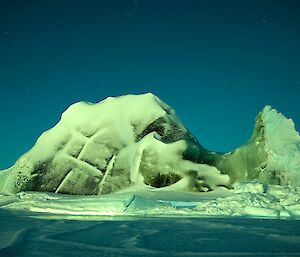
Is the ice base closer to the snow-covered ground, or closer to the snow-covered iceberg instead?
the snow-covered ground

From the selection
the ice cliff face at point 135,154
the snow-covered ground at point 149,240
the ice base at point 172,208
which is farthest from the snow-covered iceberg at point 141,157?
the snow-covered ground at point 149,240

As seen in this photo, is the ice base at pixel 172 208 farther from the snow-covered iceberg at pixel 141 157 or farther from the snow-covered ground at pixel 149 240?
the snow-covered iceberg at pixel 141 157

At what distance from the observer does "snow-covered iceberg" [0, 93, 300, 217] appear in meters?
9.66

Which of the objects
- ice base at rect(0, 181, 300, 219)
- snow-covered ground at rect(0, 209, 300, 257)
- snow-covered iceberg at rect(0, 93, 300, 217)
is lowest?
snow-covered ground at rect(0, 209, 300, 257)

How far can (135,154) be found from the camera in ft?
37.3

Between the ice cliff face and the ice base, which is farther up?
the ice cliff face

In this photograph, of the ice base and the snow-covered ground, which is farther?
the ice base

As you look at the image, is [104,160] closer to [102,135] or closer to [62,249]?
[102,135]

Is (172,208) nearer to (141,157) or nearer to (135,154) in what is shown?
(141,157)

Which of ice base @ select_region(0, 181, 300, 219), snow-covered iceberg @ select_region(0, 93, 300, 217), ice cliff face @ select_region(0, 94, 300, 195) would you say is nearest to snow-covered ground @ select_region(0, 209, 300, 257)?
ice base @ select_region(0, 181, 300, 219)

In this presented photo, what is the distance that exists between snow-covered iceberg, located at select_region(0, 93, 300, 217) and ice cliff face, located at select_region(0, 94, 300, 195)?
2 centimetres

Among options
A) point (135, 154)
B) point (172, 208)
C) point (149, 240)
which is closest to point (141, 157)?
point (135, 154)

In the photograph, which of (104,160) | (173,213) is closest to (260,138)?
(104,160)

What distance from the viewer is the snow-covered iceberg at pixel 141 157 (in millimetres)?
9664
